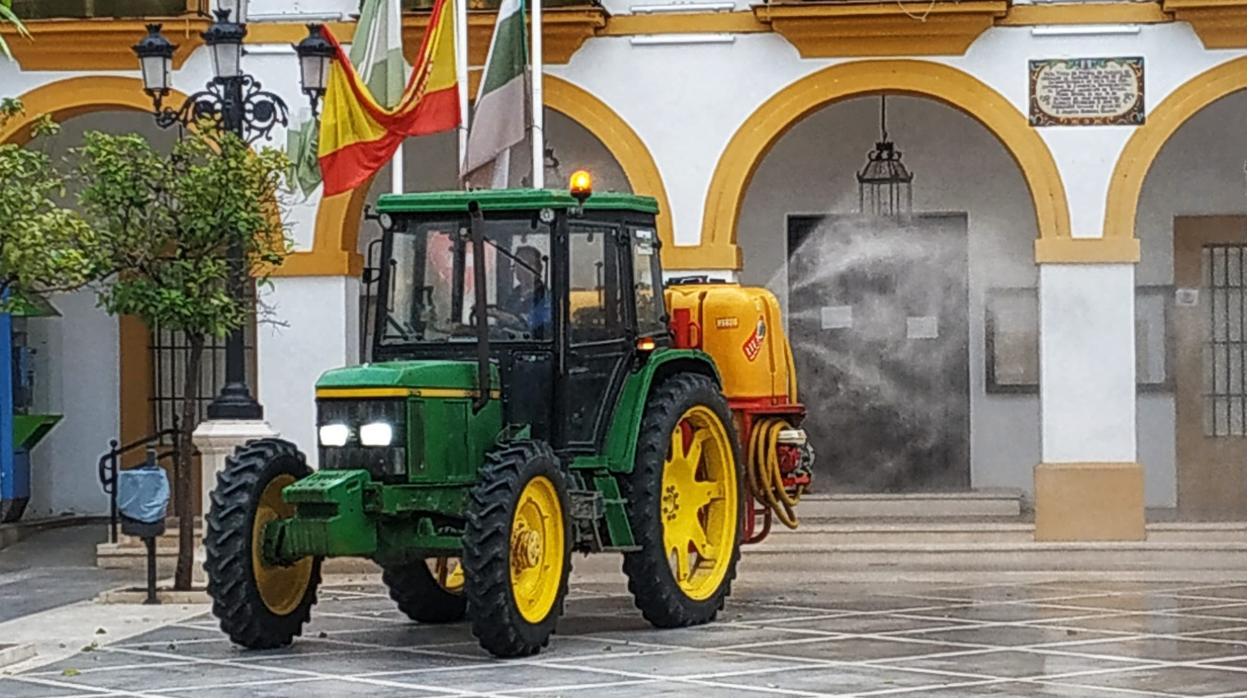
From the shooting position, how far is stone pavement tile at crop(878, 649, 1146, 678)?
41.3 feet

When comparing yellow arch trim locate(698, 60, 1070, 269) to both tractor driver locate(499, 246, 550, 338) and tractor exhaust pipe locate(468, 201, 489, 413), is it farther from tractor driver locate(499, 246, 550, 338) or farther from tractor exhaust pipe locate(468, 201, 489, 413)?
tractor exhaust pipe locate(468, 201, 489, 413)

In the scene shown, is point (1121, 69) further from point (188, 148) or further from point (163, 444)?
point (163, 444)

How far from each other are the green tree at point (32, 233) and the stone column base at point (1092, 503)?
27.5 feet

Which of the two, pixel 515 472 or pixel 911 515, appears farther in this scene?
pixel 911 515

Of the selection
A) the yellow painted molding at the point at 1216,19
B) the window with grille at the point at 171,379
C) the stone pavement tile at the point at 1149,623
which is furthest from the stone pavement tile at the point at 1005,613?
the window with grille at the point at 171,379

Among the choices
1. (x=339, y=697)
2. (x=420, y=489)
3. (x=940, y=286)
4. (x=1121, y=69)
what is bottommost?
(x=339, y=697)

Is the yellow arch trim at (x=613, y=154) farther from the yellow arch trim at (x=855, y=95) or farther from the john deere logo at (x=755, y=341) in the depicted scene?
the john deere logo at (x=755, y=341)

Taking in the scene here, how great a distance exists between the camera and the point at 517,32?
730 inches

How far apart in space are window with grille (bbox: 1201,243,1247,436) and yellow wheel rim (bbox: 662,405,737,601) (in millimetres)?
8227

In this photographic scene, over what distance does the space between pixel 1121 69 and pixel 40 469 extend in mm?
11222

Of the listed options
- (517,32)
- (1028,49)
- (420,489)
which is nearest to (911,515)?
(1028,49)

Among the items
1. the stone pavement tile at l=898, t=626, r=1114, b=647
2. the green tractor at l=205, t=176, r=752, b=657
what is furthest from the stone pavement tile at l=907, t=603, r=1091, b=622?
the green tractor at l=205, t=176, r=752, b=657

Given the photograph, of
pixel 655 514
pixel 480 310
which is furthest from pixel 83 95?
pixel 655 514

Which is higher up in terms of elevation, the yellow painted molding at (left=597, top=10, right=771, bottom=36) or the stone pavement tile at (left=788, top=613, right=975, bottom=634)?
the yellow painted molding at (left=597, top=10, right=771, bottom=36)
